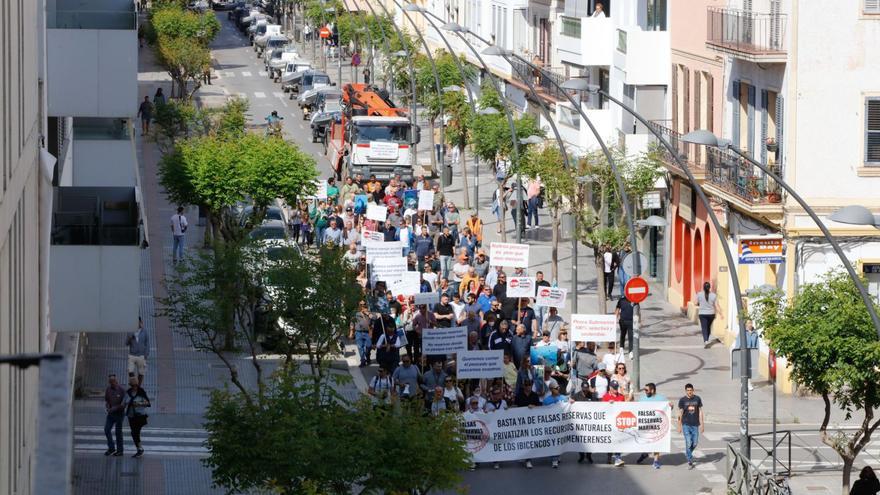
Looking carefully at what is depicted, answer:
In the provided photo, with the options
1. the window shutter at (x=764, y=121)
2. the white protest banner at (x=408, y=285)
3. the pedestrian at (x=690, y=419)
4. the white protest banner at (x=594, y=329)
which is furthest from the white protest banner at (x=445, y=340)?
the window shutter at (x=764, y=121)

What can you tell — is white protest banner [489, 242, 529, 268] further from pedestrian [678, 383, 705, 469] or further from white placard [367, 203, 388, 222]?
pedestrian [678, 383, 705, 469]

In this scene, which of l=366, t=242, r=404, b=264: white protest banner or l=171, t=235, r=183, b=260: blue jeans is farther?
l=171, t=235, r=183, b=260: blue jeans

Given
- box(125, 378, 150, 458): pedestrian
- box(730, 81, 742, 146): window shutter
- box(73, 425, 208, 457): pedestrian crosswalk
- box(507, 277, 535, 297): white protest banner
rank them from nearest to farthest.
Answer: box(125, 378, 150, 458): pedestrian → box(73, 425, 208, 457): pedestrian crosswalk → box(507, 277, 535, 297): white protest banner → box(730, 81, 742, 146): window shutter

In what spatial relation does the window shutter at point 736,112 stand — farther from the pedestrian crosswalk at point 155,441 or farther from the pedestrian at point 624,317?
the pedestrian crosswalk at point 155,441

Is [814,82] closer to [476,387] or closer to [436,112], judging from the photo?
[476,387]

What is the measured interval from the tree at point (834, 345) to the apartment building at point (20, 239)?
9.11m

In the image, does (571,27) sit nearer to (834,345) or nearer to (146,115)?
(146,115)

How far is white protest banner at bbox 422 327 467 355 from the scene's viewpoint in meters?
29.7

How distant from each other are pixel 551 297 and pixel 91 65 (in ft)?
36.3

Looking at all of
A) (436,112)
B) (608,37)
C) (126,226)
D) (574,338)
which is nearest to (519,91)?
(436,112)

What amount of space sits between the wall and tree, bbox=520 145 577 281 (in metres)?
22.2

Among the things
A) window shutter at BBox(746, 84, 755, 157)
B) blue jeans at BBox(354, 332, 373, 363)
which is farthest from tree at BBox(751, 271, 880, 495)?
window shutter at BBox(746, 84, 755, 157)

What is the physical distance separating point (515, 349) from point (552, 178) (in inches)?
476

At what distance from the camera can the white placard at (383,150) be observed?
194 feet
